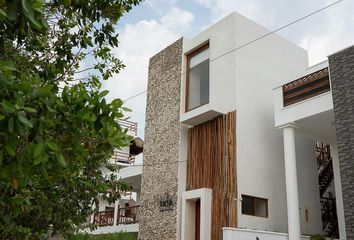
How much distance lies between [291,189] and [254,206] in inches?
56.8

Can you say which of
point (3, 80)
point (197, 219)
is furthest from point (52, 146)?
point (197, 219)

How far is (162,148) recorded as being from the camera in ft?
45.6

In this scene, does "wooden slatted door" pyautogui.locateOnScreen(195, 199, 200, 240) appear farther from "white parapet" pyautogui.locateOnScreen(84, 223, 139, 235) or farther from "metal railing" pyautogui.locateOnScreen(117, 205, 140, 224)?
"metal railing" pyautogui.locateOnScreen(117, 205, 140, 224)

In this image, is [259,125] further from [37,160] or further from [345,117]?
[37,160]

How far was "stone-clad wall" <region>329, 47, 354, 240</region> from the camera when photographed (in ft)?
29.7

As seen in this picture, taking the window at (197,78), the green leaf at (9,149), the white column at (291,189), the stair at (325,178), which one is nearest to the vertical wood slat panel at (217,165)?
the window at (197,78)

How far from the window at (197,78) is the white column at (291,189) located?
2684mm

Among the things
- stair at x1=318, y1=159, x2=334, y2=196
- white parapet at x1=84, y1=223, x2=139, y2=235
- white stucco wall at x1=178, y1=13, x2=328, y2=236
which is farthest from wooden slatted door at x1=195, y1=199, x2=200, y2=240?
stair at x1=318, y1=159, x2=334, y2=196

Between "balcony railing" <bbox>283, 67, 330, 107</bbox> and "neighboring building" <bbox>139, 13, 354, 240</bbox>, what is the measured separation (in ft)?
0.08

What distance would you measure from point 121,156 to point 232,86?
10.9 meters

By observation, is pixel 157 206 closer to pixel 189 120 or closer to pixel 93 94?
pixel 189 120

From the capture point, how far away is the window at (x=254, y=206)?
1161cm

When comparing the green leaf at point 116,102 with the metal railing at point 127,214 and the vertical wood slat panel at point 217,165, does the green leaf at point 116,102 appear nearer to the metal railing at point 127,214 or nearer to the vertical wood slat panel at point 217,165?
the vertical wood slat panel at point 217,165

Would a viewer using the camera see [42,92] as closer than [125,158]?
Yes
